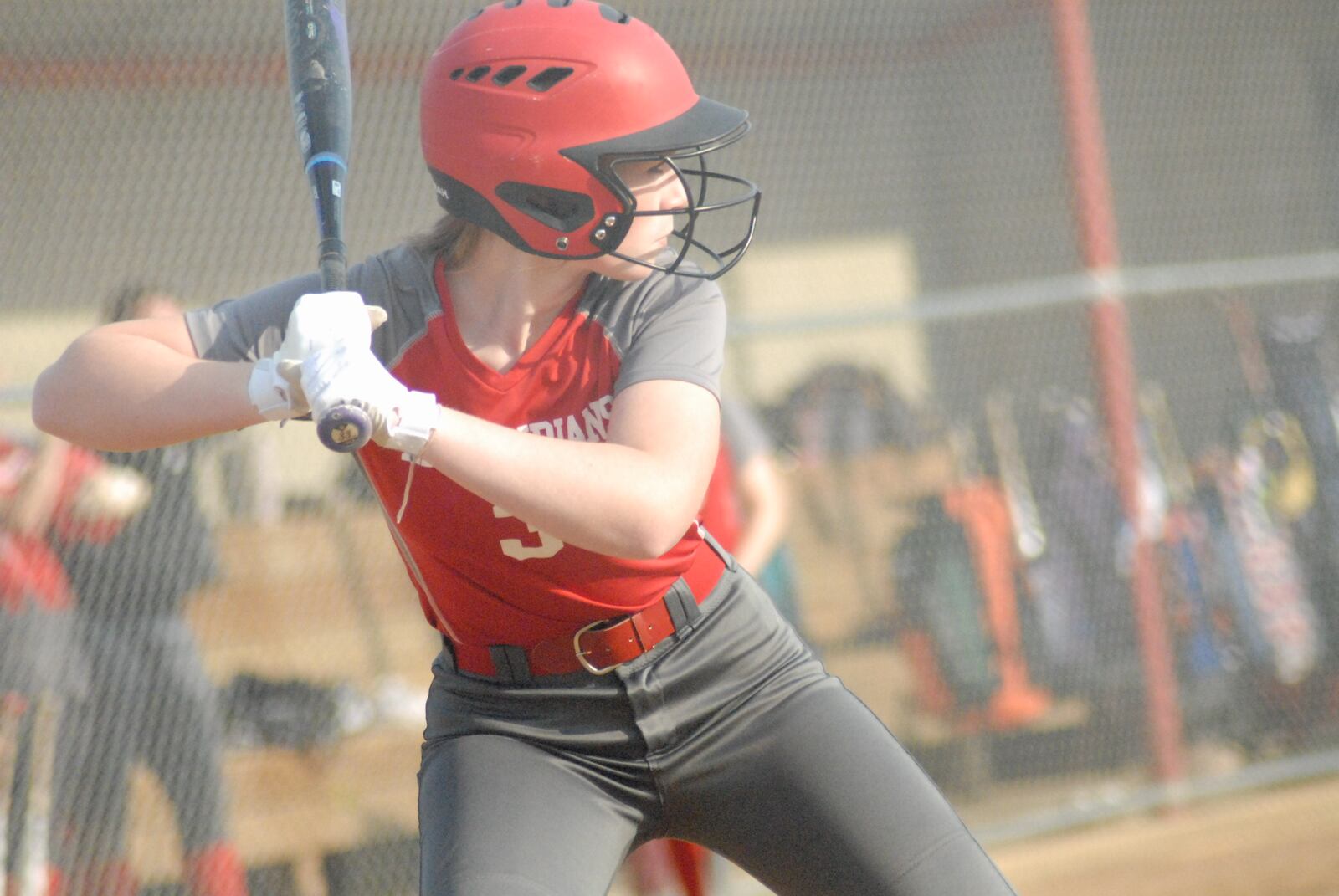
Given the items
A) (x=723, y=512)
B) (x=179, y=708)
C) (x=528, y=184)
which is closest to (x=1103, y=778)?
(x=723, y=512)

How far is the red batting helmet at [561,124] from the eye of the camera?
1908 millimetres

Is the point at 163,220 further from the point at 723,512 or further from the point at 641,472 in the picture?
the point at 641,472

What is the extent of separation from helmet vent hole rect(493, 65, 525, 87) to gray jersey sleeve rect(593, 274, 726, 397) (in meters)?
0.33

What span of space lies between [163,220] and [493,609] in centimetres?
262

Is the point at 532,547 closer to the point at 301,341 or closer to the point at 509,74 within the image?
the point at 301,341

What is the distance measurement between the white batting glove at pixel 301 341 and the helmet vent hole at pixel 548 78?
0.45 metres

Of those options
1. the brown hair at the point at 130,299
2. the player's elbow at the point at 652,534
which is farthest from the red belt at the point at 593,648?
the brown hair at the point at 130,299

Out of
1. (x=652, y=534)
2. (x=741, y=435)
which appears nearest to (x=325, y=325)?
(x=652, y=534)

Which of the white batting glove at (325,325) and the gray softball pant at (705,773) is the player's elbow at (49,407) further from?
the gray softball pant at (705,773)

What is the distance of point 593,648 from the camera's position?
1.96 meters

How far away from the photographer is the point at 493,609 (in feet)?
6.43

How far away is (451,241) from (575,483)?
628mm

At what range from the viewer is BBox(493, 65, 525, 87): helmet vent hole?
1.93 meters

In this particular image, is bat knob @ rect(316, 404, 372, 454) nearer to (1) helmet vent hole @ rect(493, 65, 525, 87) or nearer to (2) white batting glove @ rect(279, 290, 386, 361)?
(2) white batting glove @ rect(279, 290, 386, 361)
